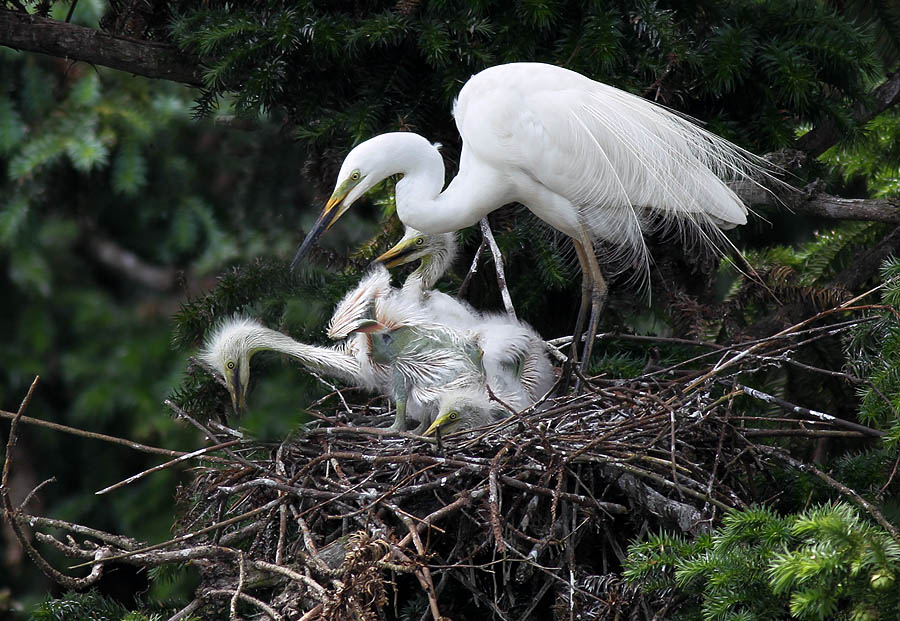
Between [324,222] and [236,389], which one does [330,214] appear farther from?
[236,389]

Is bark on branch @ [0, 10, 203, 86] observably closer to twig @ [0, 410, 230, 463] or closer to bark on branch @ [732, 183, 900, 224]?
twig @ [0, 410, 230, 463]

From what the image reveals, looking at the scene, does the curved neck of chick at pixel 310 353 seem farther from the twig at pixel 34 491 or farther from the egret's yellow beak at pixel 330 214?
the twig at pixel 34 491

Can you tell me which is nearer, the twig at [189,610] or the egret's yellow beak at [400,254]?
the twig at [189,610]

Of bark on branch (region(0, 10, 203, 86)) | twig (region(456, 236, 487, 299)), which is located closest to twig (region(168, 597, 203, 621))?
twig (region(456, 236, 487, 299))

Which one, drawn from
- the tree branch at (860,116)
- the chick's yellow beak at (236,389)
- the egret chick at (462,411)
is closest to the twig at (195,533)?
the chick's yellow beak at (236,389)

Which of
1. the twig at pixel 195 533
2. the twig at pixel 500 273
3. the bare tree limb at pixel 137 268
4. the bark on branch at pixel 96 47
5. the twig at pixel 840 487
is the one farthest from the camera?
the bark on branch at pixel 96 47

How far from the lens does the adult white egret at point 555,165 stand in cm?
259

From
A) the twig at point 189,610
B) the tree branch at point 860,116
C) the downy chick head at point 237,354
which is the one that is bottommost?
the twig at point 189,610

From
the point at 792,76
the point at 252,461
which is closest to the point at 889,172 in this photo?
the point at 792,76

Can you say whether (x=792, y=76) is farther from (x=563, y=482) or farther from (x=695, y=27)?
(x=563, y=482)

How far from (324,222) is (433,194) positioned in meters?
0.30

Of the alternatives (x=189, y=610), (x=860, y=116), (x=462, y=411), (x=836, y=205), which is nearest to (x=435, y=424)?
(x=462, y=411)

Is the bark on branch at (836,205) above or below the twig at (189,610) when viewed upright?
above

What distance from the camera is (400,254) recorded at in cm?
281
